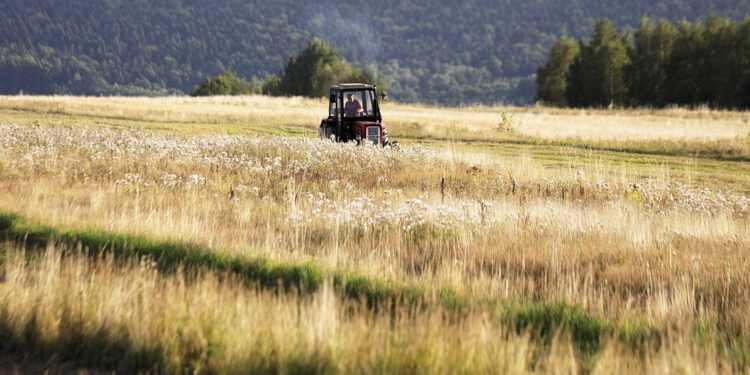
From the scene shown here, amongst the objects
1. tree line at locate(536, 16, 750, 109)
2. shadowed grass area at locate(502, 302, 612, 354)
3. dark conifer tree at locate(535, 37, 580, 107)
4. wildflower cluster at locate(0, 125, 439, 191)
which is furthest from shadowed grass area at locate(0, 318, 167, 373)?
dark conifer tree at locate(535, 37, 580, 107)

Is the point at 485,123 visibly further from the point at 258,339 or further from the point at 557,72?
the point at 557,72

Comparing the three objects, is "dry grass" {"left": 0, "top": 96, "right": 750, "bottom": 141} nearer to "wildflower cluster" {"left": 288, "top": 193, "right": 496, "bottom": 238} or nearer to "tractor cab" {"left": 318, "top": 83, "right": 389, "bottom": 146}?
"tractor cab" {"left": 318, "top": 83, "right": 389, "bottom": 146}

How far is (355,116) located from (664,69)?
211 feet

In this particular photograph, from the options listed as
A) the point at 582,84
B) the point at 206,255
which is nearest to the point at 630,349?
the point at 206,255

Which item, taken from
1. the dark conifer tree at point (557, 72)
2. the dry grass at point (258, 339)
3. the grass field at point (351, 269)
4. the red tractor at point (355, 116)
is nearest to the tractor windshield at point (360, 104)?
the red tractor at point (355, 116)

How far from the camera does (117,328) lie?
4.38 metres

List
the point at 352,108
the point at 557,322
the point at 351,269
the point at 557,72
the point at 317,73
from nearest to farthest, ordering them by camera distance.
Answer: the point at 557,322
the point at 351,269
the point at 352,108
the point at 557,72
the point at 317,73

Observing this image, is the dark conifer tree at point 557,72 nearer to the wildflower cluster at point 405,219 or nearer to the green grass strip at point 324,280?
the wildflower cluster at point 405,219

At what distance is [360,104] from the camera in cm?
2033

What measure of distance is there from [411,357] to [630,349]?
167 centimetres

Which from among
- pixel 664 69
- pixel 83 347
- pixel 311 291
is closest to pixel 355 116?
pixel 311 291

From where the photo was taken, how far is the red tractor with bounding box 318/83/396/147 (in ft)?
63.8

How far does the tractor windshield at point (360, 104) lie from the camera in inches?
793

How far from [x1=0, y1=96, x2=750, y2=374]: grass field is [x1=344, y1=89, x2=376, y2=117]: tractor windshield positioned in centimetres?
440
